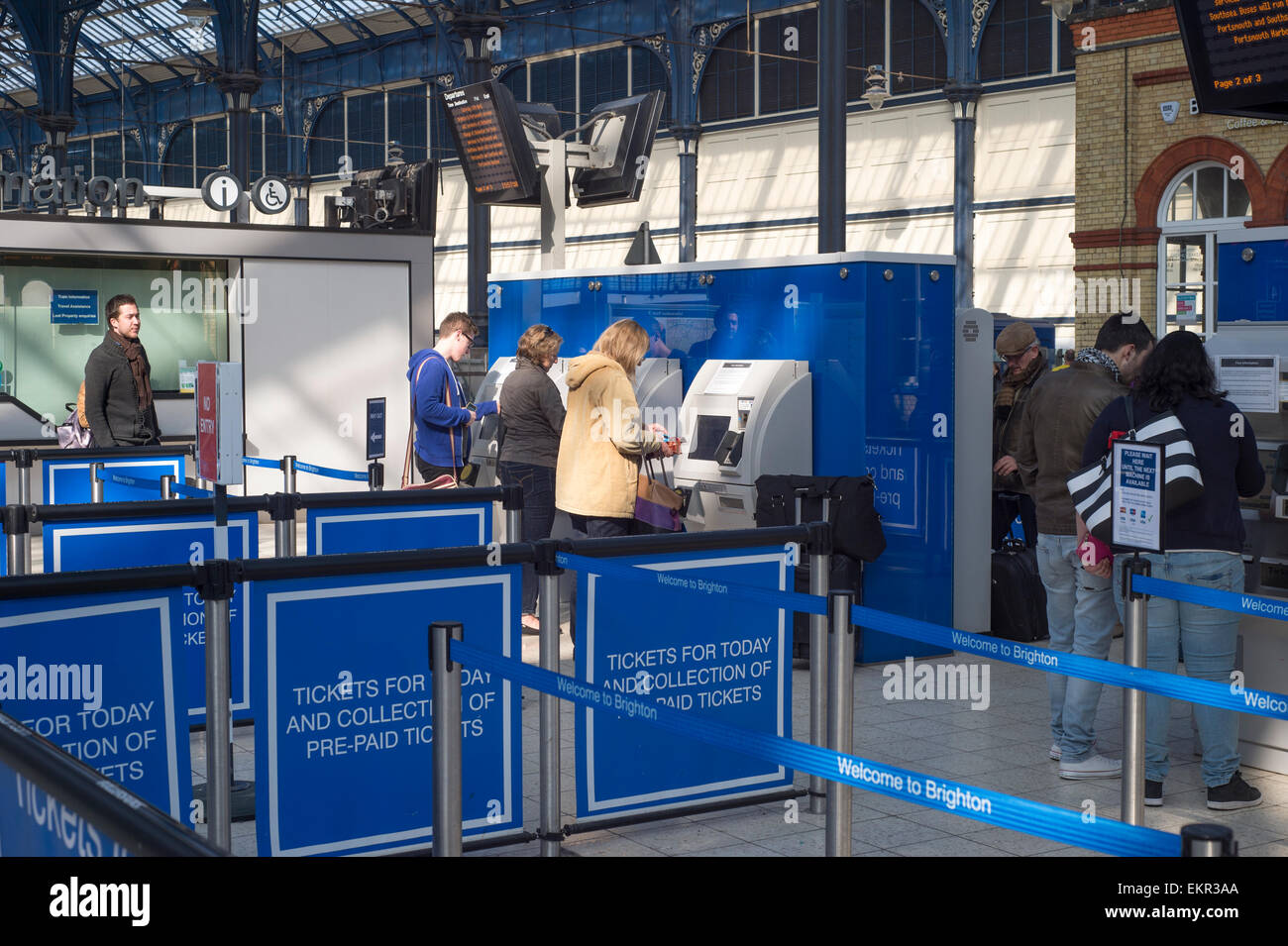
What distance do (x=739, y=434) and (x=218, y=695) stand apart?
4.16 m

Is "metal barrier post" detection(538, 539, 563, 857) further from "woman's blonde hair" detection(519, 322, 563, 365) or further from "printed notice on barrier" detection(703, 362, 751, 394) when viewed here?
"printed notice on barrier" detection(703, 362, 751, 394)

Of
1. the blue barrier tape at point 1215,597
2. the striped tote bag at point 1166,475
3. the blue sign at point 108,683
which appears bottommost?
the blue sign at point 108,683

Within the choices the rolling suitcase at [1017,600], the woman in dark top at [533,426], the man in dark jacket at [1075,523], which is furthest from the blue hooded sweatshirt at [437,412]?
the man in dark jacket at [1075,523]

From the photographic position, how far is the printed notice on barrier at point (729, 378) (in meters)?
7.76

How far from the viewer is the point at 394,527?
583cm

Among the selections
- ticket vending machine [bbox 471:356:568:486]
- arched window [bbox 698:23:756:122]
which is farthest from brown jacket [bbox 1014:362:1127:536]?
arched window [bbox 698:23:756:122]

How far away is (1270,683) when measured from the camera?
564cm

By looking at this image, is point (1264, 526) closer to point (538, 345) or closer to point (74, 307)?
point (538, 345)

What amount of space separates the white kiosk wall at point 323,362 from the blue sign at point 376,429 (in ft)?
16.8

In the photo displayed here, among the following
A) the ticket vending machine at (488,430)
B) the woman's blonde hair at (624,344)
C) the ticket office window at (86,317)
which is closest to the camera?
the woman's blonde hair at (624,344)

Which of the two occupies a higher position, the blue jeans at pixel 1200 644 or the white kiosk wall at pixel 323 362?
the white kiosk wall at pixel 323 362

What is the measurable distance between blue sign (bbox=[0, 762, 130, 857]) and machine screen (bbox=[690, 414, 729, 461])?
231 inches

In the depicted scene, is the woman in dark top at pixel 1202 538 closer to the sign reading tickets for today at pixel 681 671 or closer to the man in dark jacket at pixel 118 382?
the sign reading tickets for today at pixel 681 671
